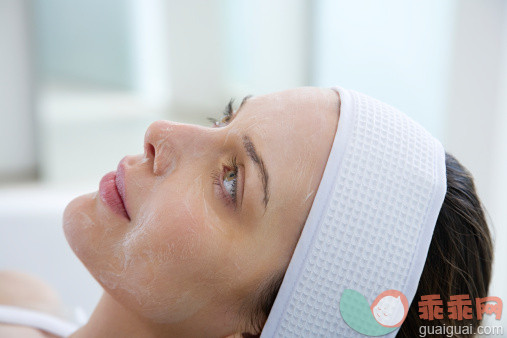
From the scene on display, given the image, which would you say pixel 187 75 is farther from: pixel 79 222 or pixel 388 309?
pixel 388 309

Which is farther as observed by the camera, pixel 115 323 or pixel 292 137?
pixel 115 323

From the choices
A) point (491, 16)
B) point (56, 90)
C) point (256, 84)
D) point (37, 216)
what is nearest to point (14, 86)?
point (56, 90)

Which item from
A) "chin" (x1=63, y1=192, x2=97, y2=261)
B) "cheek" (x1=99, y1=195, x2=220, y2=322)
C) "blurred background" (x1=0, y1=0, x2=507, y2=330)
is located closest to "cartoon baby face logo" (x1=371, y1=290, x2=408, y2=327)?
"cheek" (x1=99, y1=195, x2=220, y2=322)

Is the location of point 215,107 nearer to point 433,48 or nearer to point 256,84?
point 256,84

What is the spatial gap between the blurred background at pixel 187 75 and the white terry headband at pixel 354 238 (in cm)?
91

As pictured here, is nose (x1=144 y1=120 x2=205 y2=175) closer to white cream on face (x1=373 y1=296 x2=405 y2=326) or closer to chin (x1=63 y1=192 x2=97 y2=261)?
chin (x1=63 y1=192 x2=97 y2=261)

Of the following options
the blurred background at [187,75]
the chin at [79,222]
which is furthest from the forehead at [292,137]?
the blurred background at [187,75]

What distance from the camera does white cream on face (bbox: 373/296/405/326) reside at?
0.90 m

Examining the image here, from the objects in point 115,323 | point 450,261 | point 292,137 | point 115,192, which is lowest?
point 115,323

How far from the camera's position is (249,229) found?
901mm

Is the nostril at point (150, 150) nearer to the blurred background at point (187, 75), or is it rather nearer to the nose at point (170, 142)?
the nose at point (170, 142)

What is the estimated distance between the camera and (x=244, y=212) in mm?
900

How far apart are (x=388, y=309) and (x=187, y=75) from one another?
2733mm

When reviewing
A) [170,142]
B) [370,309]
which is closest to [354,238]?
[370,309]
